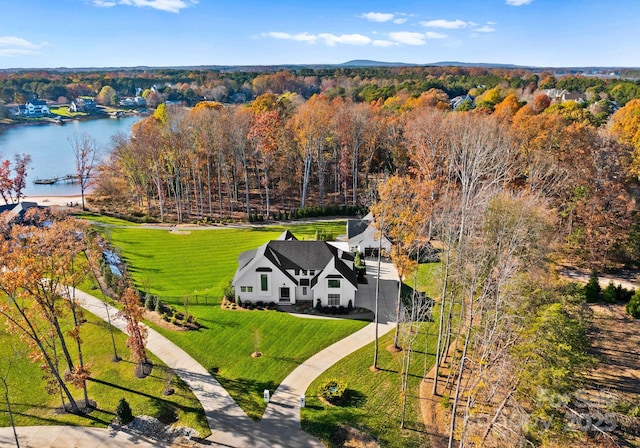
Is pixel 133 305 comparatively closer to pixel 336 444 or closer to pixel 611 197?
pixel 336 444

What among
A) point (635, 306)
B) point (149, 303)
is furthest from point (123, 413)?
point (635, 306)

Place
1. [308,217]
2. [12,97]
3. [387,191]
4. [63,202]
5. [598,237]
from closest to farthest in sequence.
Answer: [387,191] < [598,237] < [308,217] < [63,202] < [12,97]

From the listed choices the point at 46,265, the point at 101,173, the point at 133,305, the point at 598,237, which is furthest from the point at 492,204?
the point at 101,173

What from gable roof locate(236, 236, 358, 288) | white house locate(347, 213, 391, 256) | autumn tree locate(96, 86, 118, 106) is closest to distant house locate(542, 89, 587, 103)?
white house locate(347, 213, 391, 256)

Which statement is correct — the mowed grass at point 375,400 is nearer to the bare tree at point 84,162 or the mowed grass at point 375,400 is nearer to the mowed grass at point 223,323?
the mowed grass at point 223,323

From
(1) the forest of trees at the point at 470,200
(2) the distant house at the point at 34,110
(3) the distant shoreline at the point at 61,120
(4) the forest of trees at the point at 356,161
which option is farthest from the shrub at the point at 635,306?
(2) the distant house at the point at 34,110

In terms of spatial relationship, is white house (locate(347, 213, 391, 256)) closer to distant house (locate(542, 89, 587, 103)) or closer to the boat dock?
the boat dock
